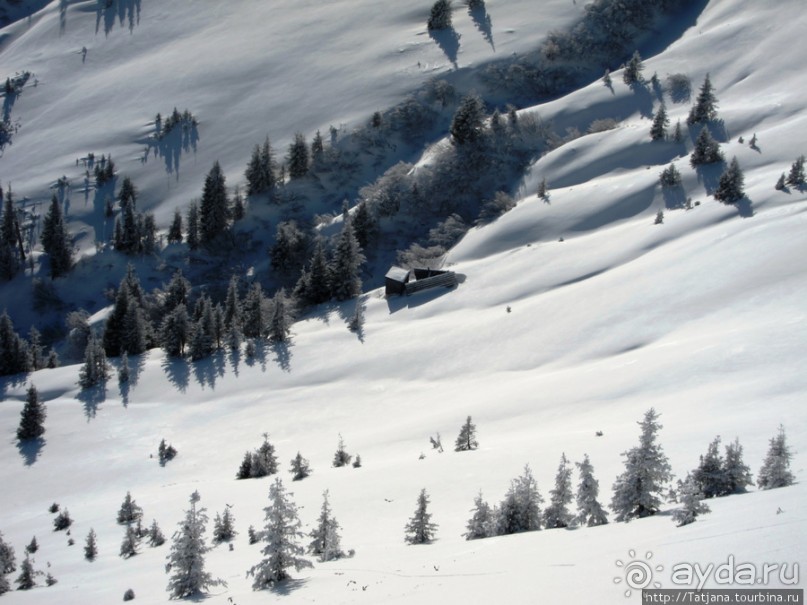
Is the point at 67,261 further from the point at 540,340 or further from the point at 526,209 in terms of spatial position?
the point at 540,340

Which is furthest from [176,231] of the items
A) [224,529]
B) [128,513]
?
[224,529]

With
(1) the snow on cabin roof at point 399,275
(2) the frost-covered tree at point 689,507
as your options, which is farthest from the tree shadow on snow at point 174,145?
(2) the frost-covered tree at point 689,507

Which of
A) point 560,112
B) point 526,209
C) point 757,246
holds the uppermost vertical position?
point 560,112

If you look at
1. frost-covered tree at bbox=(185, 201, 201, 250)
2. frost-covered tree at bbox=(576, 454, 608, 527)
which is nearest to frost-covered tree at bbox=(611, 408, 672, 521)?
frost-covered tree at bbox=(576, 454, 608, 527)

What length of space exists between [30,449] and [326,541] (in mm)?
36603

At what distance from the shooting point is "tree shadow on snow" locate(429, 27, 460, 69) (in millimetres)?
97438

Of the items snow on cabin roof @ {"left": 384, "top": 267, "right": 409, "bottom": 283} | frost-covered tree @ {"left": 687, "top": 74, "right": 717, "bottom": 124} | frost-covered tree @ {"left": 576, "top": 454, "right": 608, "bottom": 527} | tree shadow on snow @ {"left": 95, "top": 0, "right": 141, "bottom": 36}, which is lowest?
frost-covered tree @ {"left": 576, "top": 454, "right": 608, "bottom": 527}

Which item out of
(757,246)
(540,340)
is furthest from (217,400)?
(757,246)

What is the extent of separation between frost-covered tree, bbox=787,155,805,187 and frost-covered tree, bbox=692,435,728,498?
42.5 metres

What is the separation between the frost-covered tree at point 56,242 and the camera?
8450 centimetres

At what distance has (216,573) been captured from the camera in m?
22.7

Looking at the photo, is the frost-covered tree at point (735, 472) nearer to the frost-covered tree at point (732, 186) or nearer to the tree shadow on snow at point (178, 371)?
the frost-covered tree at point (732, 186)

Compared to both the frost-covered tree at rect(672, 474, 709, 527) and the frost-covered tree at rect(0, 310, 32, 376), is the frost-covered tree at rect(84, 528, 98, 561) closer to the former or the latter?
the frost-covered tree at rect(672, 474, 709, 527)

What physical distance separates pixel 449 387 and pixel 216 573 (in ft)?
84.0
